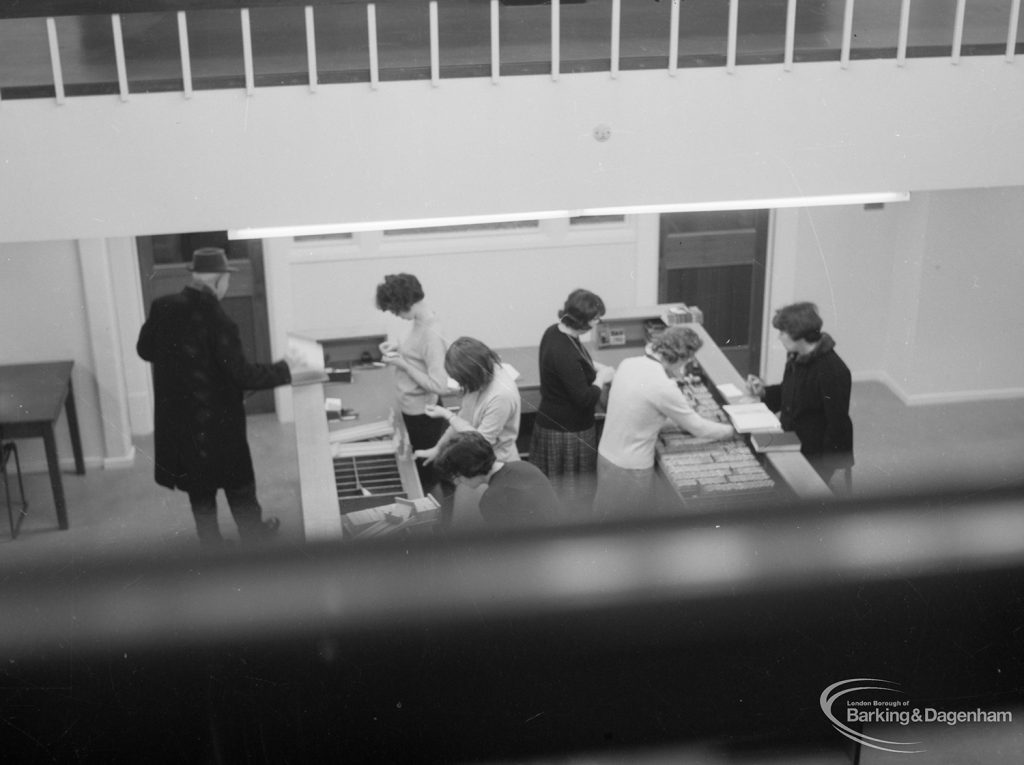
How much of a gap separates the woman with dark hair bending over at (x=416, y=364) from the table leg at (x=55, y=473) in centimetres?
142

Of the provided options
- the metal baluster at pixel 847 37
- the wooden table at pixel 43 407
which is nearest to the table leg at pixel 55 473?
the wooden table at pixel 43 407

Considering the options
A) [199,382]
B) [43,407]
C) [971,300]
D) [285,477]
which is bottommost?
[285,477]

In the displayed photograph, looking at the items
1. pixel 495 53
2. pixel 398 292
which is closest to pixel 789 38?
pixel 495 53

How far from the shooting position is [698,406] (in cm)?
413

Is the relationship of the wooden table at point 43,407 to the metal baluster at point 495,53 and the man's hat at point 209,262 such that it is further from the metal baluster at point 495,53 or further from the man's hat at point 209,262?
the metal baluster at point 495,53

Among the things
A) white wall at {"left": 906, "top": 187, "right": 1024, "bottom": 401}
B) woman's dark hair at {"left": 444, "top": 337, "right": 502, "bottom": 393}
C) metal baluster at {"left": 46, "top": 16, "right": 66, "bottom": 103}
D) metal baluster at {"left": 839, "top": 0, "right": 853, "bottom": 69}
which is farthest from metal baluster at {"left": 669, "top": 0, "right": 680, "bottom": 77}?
white wall at {"left": 906, "top": 187, "right": 1024, "bottom": 401}

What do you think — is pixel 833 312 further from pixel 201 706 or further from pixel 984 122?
pixel 201 706

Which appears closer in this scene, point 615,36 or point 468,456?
point 615,36

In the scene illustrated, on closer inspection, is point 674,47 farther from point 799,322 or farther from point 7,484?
point 7,484

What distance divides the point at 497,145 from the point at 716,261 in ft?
10.3

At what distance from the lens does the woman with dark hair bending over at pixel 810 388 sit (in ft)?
13.5

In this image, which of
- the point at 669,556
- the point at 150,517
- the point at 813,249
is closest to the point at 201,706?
the point at 150,517

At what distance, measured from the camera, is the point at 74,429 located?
540 centimetres

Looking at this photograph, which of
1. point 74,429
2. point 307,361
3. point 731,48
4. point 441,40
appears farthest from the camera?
point 74,429
